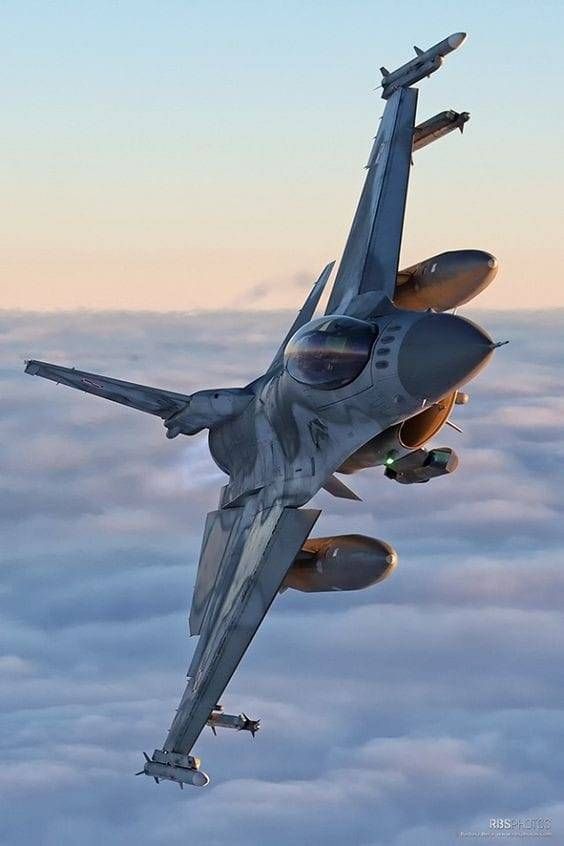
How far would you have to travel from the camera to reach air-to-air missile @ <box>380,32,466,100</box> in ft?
149

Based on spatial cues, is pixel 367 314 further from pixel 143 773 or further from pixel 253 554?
pixel 143 773

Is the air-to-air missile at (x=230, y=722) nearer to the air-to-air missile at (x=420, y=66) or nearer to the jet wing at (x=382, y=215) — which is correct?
the jet wing at (x=382, y=215)

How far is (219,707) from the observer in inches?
1681

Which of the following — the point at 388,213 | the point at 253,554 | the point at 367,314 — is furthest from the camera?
the point at 388,213

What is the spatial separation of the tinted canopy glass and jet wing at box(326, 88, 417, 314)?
3719mm

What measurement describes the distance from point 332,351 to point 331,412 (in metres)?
1.93

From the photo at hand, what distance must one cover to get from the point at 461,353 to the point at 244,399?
10.7 m

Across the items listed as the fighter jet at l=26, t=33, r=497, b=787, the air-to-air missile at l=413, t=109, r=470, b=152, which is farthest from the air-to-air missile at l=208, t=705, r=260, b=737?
the air-to-air missile at l=413, t=109, r=470, b=152

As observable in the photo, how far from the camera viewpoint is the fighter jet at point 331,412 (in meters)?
37.9

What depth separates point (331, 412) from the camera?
130ft

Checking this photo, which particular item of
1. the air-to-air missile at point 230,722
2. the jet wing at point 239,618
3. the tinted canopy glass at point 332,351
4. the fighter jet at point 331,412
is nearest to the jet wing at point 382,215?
the fighter jet at point 331,412

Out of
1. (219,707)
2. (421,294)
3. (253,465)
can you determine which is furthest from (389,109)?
(219,707)

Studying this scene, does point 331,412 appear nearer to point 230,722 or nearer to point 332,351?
point 332,351

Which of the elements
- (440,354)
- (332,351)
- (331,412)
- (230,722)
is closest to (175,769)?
(230,722)
